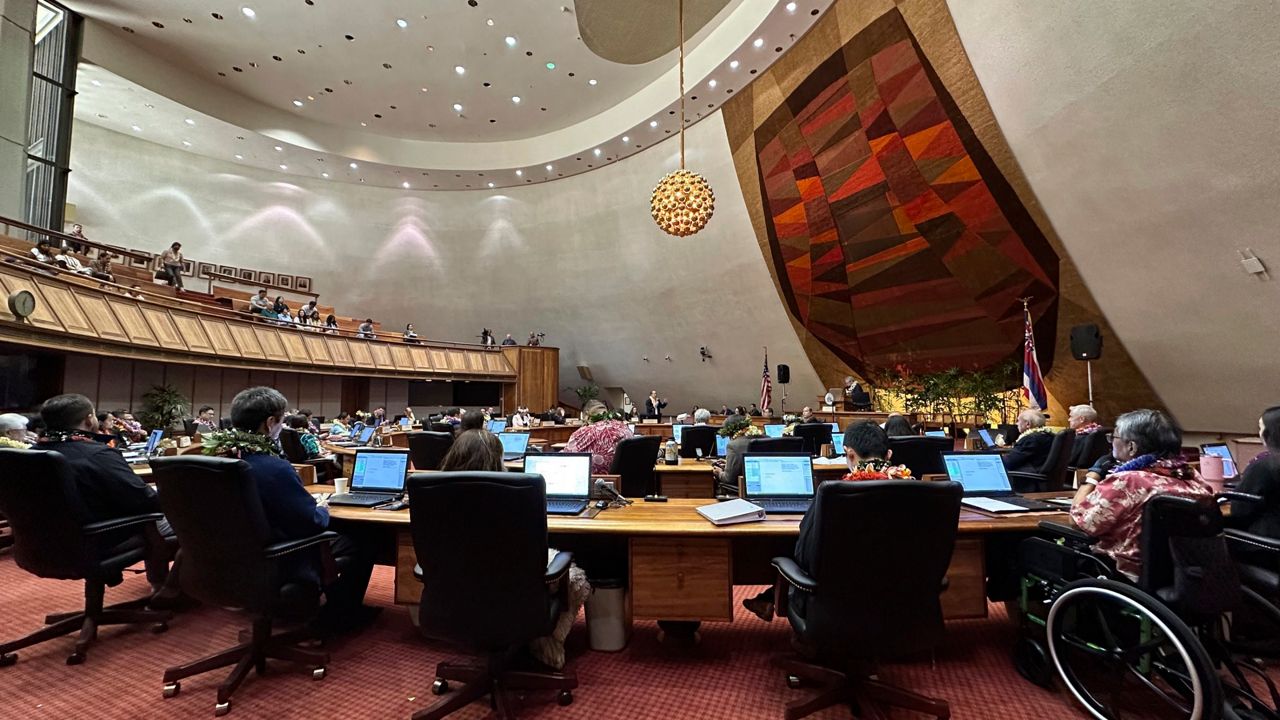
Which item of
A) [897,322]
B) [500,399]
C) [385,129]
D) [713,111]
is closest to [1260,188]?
[897,322]

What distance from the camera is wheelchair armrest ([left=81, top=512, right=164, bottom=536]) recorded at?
9.10 feet

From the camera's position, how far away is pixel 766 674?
281cm

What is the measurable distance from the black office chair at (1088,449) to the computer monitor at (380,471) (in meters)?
5.93

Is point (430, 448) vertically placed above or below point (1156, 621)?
above

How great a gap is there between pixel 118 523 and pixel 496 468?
2.14 metres

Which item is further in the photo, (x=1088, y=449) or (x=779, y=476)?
(x=1088, y=449)

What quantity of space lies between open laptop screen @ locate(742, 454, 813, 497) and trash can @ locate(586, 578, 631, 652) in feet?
3.21

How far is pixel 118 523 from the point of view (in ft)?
9.46

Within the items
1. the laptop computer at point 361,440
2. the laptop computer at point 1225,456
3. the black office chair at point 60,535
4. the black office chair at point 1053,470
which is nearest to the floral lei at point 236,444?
the black office chair at point 60,535

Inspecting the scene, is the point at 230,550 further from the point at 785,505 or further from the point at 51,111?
the point at 51,111

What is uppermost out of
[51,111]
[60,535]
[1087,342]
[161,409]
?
[51,111]

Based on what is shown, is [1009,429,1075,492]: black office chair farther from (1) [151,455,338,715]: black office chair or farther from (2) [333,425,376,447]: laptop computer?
(2) [333,425,376,447]: laptop computer

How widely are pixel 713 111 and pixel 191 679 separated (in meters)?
13.0

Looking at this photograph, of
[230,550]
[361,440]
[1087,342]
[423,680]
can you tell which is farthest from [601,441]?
[1087,342]
